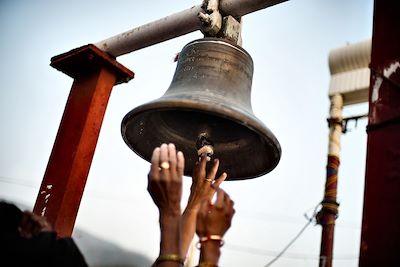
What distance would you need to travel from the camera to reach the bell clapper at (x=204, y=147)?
191 centimetres

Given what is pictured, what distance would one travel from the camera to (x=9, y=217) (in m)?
1.27

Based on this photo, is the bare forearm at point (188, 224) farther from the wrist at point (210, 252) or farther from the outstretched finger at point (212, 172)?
the wrist at point (210, 252)

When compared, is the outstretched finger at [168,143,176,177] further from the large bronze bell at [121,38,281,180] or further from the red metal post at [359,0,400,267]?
the red metal post at [359,0,400,267]

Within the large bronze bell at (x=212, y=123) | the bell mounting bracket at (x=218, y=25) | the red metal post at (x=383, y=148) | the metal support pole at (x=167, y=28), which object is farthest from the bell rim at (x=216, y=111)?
the metal support pole at (x=167, y=28)

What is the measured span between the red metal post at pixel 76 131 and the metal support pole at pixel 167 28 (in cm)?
13

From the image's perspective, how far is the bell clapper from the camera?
1.91m

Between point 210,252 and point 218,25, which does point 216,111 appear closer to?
point 210,252

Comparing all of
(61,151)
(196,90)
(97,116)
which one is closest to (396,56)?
(196,90)

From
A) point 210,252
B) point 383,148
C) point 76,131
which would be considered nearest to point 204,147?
point 210,252

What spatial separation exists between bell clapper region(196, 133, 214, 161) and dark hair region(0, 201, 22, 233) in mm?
858

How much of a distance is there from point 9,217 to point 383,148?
4.14 feet

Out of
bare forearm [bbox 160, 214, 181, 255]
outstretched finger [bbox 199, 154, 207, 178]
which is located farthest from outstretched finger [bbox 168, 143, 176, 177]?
outstretched finger [bbox 199, 154, 207, 178]

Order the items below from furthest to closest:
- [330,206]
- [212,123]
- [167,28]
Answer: [330,206], [167,28], [212,123]

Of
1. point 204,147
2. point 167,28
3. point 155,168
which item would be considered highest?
point 167,28
